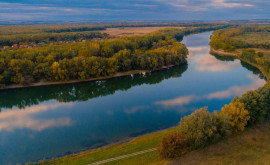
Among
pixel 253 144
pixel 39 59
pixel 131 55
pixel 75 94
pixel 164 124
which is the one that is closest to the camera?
pixel 253 144

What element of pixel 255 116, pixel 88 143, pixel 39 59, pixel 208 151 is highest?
pixel 39 59

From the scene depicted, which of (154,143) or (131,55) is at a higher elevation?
(131,55)

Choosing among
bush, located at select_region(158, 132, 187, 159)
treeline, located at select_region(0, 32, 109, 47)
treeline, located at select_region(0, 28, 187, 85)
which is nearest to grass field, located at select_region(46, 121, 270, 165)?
bush, located at select_region(158, 132, 187, 159)

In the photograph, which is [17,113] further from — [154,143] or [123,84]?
[154,143]

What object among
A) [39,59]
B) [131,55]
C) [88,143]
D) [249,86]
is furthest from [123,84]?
[249,86]

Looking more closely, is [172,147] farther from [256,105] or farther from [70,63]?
[70,63]

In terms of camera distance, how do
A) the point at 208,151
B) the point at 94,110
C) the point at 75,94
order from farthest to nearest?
1. the point at 75,94
2. the point at 94,110
3. the point at 208,151

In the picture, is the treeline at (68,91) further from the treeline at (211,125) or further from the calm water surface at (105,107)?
the treeline at (211,125)

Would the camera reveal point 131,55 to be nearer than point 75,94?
No

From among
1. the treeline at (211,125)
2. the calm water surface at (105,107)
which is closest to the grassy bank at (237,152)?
the treeline at (211,125)
